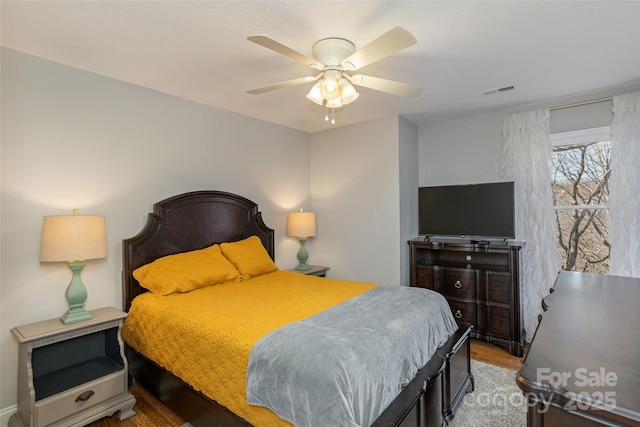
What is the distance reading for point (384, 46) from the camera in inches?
62.9

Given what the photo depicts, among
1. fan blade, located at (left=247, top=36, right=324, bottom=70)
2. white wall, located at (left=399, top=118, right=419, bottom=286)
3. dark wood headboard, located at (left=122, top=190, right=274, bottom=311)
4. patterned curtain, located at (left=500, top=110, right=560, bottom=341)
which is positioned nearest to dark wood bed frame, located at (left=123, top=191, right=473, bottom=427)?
dark wood headboard, located at (left=122, top=190, right=274, bottom=311)

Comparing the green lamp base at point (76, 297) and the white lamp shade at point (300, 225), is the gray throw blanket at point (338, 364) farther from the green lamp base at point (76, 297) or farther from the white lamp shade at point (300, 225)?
the white lamp shade at point (300, 225)

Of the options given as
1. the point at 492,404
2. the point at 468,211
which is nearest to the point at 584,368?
the point at 492,404

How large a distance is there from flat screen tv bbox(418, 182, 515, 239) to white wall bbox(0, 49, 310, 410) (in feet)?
7.96

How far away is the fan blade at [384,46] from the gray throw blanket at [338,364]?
4.93 feet

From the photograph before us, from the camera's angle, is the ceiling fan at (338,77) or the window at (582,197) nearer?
the ceiling fan at (338,77)

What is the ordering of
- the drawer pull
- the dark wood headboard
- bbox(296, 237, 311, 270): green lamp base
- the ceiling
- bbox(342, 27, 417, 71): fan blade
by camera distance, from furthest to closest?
bbox(296, 237, 311, 270): green lamp base → the dark wood headboard → the drawer pull → the ceiling → bbox(342, 27, 417, 71): fan blade

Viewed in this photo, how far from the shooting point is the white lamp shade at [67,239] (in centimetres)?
202

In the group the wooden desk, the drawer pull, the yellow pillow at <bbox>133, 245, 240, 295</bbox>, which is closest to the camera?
the wooden desk

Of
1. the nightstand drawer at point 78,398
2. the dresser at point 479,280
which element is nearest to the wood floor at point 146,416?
the nightstand drawer at point 78,398

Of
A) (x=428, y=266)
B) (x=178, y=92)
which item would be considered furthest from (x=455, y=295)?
(x=178, y=92)

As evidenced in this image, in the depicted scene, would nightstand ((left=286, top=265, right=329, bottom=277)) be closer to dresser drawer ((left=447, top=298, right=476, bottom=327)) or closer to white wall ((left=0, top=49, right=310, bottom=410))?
white wall ((left=0, top=49, right=310, bottom=410))

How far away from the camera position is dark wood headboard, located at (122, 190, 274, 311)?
265cm

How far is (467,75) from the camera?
2.61 metres
